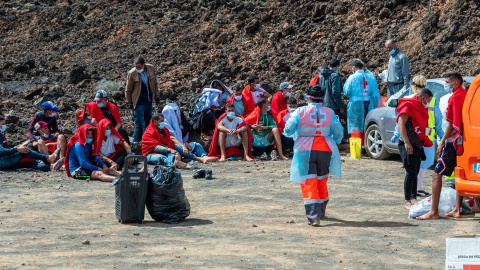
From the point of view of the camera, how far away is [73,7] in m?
35.8

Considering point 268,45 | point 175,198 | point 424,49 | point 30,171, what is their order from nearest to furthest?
point 175,198 < point 30,171 < point 424,49 < point 268,45

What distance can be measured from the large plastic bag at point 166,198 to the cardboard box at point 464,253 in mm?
5617

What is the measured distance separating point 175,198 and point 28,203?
273 cm

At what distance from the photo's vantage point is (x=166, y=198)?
1048cm

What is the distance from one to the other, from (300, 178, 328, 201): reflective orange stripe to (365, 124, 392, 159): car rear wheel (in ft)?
19.4

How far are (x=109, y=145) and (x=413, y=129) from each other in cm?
629

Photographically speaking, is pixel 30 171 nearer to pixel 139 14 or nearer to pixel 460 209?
pixel 460 209

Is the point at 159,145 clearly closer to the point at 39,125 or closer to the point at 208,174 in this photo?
the point at 208,174

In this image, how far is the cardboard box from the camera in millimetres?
5195

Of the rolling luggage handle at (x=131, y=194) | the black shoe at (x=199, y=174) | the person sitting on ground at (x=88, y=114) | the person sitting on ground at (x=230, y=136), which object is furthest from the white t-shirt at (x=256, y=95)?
the rolling luggage handle at (x=131, y=194)

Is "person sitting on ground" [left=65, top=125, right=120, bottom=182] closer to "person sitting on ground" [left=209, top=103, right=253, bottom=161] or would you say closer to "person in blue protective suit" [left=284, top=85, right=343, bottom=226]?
"person sitting on ground" [left=209, top=103, right=253, bottom=161]

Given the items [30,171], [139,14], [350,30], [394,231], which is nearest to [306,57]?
[350,30]

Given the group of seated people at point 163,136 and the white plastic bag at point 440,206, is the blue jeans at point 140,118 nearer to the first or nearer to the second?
the group of seated people at point 163,136

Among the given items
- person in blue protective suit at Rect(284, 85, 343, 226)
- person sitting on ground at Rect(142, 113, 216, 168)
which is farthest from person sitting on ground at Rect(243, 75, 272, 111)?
person in blue protective suit at Rect(284, 85, 343, 226)
